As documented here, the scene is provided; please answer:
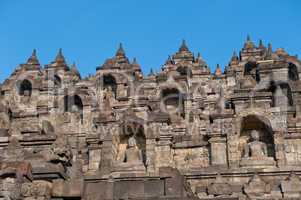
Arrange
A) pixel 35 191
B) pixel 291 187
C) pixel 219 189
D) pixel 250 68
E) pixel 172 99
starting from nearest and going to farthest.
Answer: pixel 35 191, pixel 219 189, pixel 291 187, pixel 172 99, pixel 250 68

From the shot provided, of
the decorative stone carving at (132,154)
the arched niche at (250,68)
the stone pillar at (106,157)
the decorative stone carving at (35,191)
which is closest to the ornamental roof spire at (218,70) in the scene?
the arched niche at (250,68)

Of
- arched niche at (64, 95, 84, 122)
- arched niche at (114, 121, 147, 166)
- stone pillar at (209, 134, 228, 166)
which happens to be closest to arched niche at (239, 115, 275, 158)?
stone pillar at (209, 134, 228, 166)

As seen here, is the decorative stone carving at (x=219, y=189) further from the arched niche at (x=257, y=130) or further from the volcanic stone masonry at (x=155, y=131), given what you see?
the arched niche at (x=257, y=130)

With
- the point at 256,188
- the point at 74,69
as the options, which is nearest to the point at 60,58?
the point at 74,69

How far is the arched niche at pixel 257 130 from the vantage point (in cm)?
2116

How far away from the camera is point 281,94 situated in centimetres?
2675

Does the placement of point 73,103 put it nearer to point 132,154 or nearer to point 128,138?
point 128,138

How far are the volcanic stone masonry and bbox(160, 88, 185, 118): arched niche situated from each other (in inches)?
2.6

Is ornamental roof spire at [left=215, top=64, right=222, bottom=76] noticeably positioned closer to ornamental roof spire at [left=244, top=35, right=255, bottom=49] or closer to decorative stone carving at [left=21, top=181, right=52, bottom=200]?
ornamental roof spire at [left=244, top=35, right=255, bottom=49]

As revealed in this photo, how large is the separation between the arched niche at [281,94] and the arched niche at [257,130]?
3403mm

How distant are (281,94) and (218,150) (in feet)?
25.7

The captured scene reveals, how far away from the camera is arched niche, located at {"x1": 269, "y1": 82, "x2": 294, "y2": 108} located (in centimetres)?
2547

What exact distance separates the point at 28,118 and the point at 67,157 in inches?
648

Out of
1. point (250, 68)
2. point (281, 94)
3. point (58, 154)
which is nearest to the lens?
point (58, 154)
